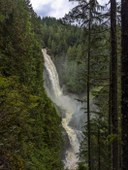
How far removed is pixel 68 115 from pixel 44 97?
42868 mm

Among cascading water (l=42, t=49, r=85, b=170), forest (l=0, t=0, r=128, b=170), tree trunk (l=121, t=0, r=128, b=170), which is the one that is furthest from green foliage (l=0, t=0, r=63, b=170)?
cascading water (l=42, t=49, r=85, b=170)

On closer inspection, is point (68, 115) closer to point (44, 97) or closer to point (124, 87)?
point (44, 97)

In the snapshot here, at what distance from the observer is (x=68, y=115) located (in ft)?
235

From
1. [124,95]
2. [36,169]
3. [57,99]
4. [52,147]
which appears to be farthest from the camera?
[57,99]

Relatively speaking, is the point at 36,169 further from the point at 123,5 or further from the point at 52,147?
the point at 123,5

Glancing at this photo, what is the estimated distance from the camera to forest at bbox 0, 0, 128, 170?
1069cm

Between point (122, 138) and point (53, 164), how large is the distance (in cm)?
1566

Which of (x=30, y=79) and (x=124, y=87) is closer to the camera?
(x=124, y=87)

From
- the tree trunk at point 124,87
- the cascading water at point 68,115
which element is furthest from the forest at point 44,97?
the cascading water at point 68,115

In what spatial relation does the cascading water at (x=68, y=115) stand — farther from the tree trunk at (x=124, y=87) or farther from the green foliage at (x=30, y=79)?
the tree trunk at (x=124, y=87)

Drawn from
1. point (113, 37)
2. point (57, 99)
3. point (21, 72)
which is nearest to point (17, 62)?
point (21, 72)

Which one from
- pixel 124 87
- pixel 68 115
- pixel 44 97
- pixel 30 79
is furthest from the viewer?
pixel 68 115

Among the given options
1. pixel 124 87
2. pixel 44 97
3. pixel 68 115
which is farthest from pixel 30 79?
pixel 68 115

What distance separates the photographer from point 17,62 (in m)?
25.0
